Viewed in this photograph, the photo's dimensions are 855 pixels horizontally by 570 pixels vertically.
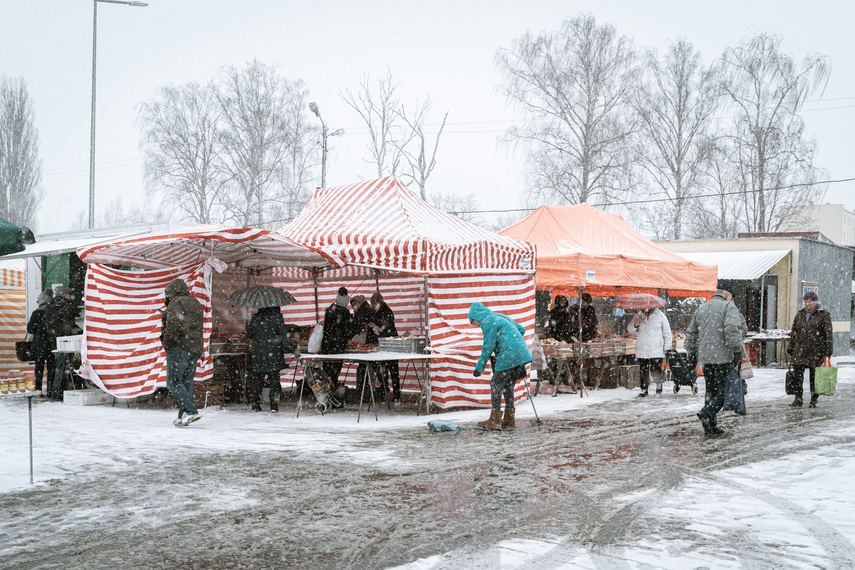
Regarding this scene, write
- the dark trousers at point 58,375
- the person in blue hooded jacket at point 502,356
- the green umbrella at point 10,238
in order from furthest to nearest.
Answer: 1. the dark trousers at point 58,375
2. the person in blue hooded jacket at point 502,356
3. the green umbrella at point 10,238

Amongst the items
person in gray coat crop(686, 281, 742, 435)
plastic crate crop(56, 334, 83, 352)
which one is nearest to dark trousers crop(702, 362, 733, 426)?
person in gray coat crop(686, 281, 742, 435)

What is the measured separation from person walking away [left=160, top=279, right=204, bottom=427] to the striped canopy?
78.3 inches

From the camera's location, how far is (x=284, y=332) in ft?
37.9

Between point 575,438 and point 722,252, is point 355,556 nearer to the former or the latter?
point 575,438

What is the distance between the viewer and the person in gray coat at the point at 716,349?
9.30 meters

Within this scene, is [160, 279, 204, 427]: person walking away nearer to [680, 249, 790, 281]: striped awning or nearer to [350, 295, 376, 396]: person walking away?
[350, 295, 376, 396]: person walking away

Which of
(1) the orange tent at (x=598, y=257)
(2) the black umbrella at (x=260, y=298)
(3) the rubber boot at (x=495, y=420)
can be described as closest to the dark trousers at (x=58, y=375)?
(2) the black umbrella at (x=260, y=298)

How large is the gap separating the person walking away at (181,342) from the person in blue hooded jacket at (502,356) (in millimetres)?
3404

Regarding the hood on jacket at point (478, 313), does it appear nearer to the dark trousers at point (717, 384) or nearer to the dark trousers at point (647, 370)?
the dark trousers at point (717, 384)

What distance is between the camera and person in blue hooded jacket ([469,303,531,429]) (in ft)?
31.6

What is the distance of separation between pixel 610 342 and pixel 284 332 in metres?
6.90

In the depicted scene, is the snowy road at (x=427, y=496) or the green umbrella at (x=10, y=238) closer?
the snowy road at (x=427, y=496)

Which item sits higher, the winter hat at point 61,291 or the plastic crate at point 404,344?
the winter hat at point 61,291

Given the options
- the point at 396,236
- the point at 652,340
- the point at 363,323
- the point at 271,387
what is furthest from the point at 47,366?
the point at 652,340
